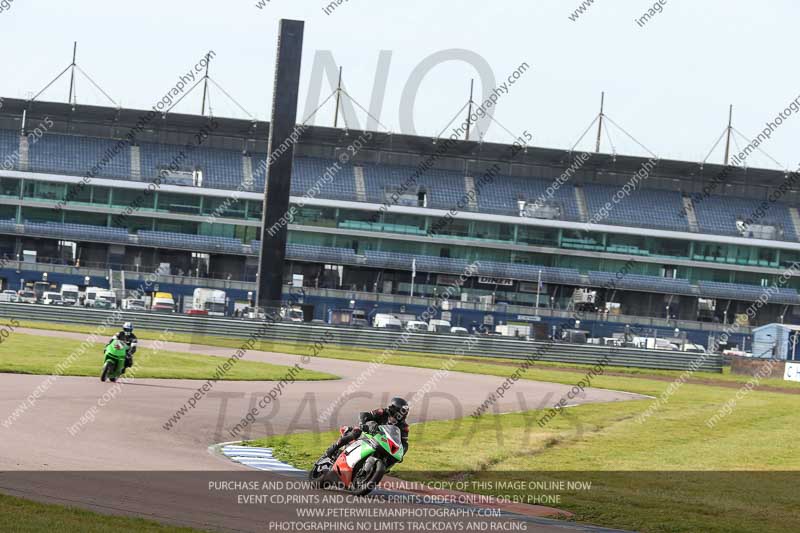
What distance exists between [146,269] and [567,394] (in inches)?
1998

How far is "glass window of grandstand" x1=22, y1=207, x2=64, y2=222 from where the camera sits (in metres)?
84.7

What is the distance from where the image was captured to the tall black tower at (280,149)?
57656 millimetres

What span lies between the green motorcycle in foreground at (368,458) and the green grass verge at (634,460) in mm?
2571

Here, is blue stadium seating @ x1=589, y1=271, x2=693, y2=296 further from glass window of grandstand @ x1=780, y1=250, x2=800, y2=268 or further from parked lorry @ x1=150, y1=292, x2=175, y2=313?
parked lorry @ x1=150, y1=292, x2=175, y2=313

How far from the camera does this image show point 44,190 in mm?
85188

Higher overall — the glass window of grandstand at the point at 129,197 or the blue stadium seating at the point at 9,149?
the blue stadium seating at the point at 9,149

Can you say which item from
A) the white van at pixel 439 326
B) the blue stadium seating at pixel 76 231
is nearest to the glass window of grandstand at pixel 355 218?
the white van at pixel 439 326

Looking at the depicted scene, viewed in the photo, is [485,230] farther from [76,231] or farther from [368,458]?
[368,458]

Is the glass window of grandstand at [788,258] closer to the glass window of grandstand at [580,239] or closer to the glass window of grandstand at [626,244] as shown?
the glass window of grandstand at [626,244]

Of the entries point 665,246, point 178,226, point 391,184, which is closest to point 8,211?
point 178,226

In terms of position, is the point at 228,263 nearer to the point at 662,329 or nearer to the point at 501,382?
the point at 662,329

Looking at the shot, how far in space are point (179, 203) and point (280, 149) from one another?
30.8 m

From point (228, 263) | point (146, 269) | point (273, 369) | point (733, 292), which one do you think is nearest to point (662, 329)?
point (733, 292)

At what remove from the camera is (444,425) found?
2670 centimetres
